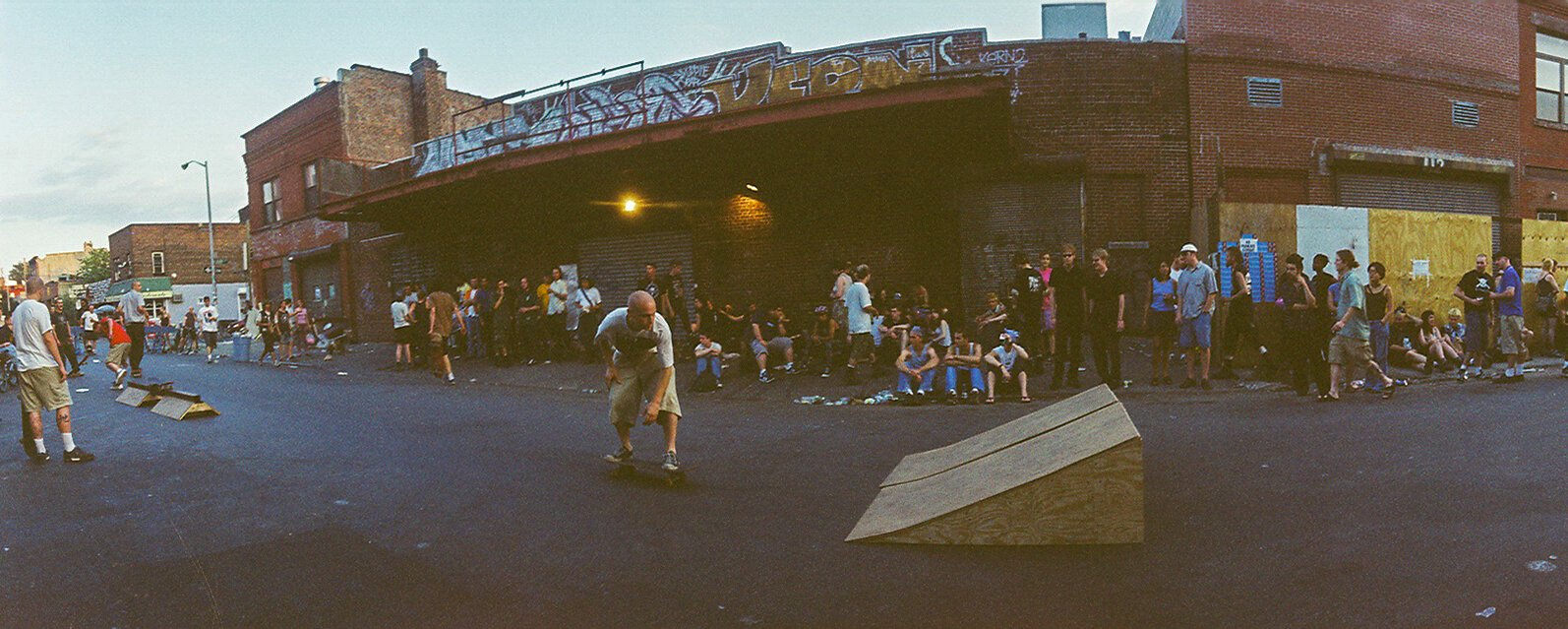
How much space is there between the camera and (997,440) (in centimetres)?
596

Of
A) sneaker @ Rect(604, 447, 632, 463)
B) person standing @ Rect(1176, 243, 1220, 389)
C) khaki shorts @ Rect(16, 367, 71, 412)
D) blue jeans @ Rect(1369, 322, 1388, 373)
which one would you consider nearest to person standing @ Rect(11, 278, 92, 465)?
khaki shorts @ Rect(16, 367, 71, 412)

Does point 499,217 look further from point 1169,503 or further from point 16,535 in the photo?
point 1169,503

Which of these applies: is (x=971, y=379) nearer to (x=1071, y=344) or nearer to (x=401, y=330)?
(x=1071, y=344)

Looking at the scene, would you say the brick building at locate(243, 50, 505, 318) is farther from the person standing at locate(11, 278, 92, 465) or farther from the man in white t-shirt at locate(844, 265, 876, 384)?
the man in white t-shirt at locate(844, 265, 876, 384)

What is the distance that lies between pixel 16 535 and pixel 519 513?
3.20m

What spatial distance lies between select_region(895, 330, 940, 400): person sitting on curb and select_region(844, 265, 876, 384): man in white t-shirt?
128 cm

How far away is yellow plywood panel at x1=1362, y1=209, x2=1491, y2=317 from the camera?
14.1 m

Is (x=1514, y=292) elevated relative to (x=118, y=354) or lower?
elevated

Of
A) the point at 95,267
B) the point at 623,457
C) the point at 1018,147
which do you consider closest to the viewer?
the point at 623,457

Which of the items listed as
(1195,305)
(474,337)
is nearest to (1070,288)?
(1195,305)

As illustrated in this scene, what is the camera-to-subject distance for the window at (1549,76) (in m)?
18.3

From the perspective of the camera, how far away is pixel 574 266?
1844 cm

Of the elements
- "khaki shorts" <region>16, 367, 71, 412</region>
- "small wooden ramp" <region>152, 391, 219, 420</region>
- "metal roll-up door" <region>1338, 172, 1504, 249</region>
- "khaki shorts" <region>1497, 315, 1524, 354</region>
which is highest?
"metal roll-up door" <region>1338, 172, 1504, 249</region>

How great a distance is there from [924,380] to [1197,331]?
3.63 metres
